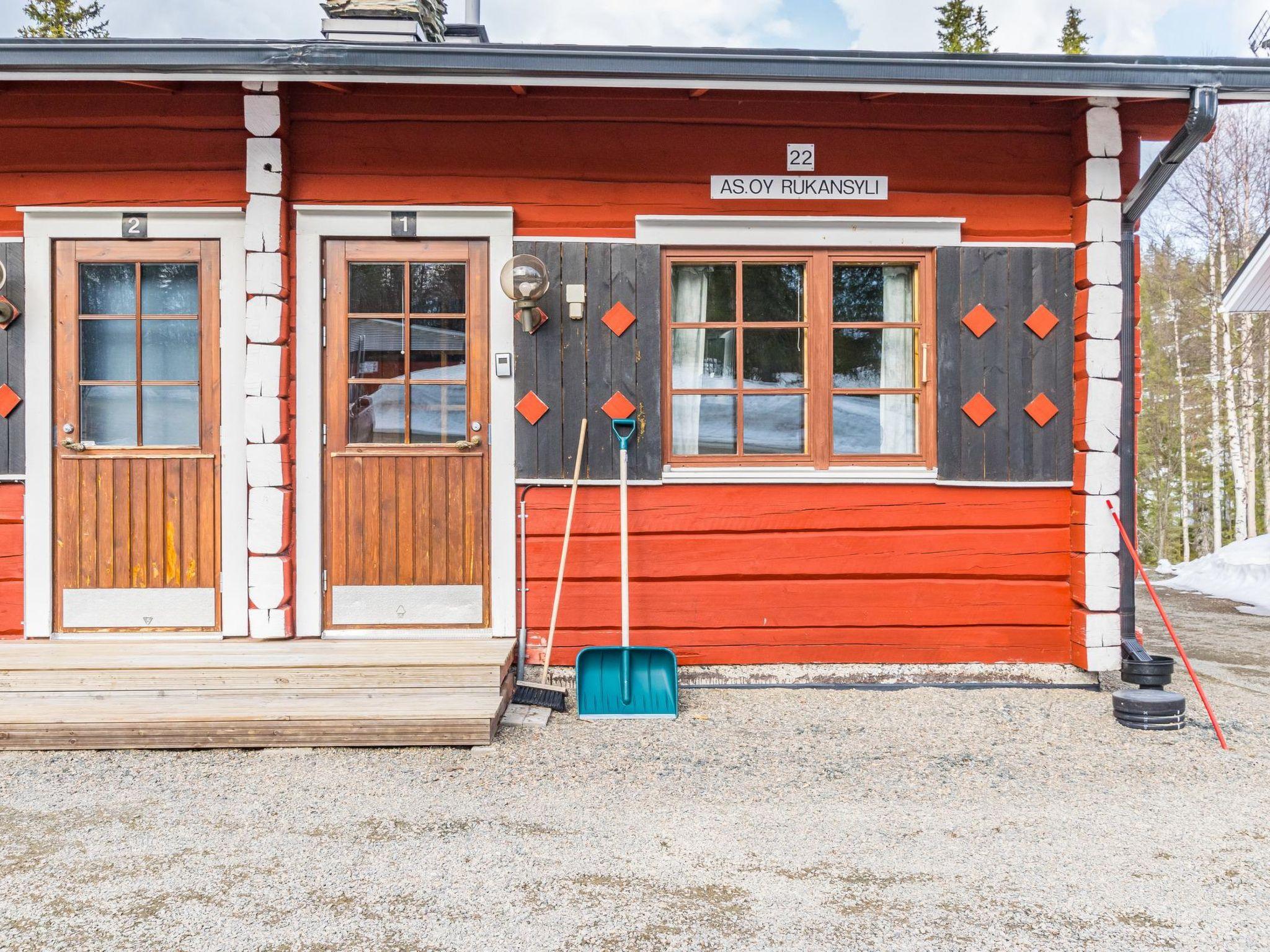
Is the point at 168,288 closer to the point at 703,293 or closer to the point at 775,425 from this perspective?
the point at 703,293

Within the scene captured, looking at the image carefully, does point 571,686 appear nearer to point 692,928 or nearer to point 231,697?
point 231,697

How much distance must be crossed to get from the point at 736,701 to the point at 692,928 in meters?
2.04

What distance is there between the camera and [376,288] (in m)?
4.39

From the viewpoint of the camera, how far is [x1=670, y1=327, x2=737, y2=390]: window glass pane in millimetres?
4496

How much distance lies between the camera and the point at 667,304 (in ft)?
14.6

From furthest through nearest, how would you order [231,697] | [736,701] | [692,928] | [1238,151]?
[1238,151] → [736,701] → [231,697] → [692,928]

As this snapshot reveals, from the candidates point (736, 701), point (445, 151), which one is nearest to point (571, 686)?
point (736, 701)

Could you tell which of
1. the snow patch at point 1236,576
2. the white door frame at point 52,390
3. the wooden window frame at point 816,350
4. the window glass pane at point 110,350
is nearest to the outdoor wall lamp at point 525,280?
the wooden window frame at point 816,350

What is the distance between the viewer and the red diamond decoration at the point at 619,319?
438 cm

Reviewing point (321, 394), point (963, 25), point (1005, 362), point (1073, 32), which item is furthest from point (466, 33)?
point (1073, 32)

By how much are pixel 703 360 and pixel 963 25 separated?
1786 cm

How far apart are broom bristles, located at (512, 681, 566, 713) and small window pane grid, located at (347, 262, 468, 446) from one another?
4.42ft

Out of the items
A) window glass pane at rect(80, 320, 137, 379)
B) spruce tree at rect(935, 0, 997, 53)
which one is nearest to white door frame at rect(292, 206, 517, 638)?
window glass pane at rect(80, 320, 137, 379)

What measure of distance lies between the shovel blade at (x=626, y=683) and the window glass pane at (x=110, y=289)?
2.99m
